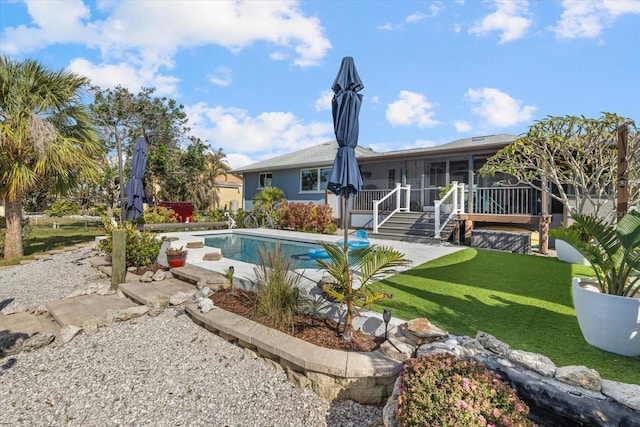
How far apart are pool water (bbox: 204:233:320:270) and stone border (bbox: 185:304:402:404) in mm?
4553

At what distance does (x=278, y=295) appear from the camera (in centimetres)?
427

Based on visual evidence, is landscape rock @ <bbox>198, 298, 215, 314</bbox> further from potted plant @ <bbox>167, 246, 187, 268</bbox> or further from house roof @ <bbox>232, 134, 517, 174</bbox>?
house roof @ <bbox>232, 134, 517, 174</bbox>

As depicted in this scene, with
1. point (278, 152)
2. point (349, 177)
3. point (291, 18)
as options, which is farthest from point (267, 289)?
point (278, 152)

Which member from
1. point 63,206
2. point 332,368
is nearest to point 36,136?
point 332,368

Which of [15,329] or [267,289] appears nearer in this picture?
[267,289]

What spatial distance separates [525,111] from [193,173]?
64.9 ft

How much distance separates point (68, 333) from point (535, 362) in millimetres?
5636

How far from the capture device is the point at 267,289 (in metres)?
4.36

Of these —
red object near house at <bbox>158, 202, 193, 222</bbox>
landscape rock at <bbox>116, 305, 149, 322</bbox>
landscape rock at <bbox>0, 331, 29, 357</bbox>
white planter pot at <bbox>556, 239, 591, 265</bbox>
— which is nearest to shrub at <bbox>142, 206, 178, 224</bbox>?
red object near house at <bbox>158, 202, 193, 222</bbox>

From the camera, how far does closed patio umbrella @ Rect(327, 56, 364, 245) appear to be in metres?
4.61

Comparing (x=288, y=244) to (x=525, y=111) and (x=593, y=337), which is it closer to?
(x=593, y=337)

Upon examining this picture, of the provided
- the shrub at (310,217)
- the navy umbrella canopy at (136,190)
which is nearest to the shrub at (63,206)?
the navy umbrella canopy at (136,190)

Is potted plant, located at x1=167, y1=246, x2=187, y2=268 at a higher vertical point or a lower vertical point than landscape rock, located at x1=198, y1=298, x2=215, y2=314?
higher

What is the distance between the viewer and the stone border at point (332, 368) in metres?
3.04
